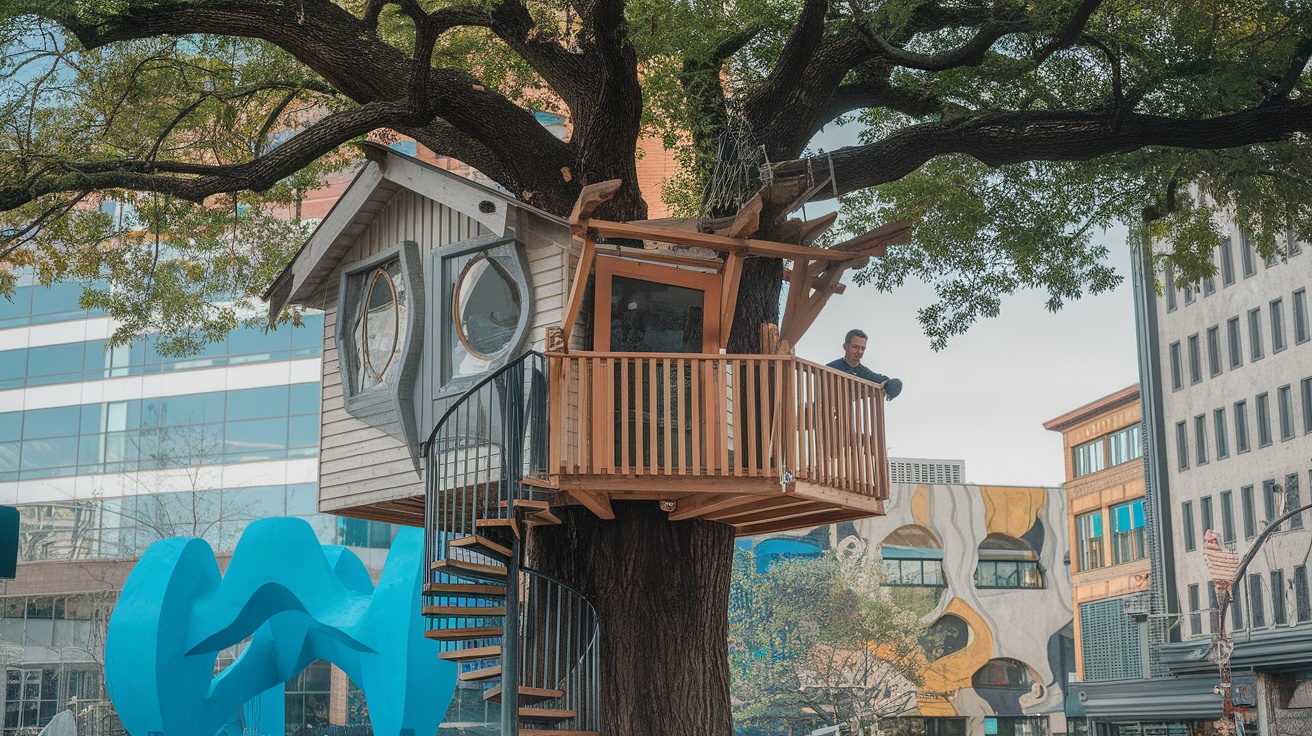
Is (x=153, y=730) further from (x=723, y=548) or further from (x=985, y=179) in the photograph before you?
(x=985, y=179)

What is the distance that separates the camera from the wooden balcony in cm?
1188

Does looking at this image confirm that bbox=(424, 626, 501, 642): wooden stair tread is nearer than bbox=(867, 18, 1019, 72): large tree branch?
Yes

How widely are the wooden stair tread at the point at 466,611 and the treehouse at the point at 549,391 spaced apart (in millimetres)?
28

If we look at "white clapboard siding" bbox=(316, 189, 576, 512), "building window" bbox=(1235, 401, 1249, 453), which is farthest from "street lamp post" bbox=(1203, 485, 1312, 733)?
"white clapboard siding" bbox=(316, 189, 576, 512)

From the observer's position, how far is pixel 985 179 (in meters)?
18.8

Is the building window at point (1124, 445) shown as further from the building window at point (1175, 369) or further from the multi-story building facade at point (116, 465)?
the multi-story building facade at point (116, 465)

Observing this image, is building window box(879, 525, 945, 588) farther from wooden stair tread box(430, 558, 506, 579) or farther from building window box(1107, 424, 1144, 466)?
wooden stair tread box(430, 558, 506, 579)

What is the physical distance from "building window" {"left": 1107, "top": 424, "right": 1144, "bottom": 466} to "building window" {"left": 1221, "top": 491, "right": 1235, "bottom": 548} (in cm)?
1779

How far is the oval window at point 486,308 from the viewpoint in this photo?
1378cm

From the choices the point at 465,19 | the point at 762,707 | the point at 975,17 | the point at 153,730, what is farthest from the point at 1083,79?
the point at 762,707

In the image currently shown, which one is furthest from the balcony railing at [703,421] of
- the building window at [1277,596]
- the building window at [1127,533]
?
the building window at [1127,533]

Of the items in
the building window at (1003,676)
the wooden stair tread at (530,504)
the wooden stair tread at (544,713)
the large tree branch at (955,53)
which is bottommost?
the building window at (1003,676)

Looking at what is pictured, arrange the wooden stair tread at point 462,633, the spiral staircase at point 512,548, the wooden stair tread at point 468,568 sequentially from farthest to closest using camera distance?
the wooden stair tread at point 462,633
the wooden stair tread at point 468,568
the spiral staircase at point 512,548

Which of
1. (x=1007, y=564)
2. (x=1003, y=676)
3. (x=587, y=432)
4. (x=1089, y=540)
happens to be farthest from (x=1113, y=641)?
(x=587, y=432)
